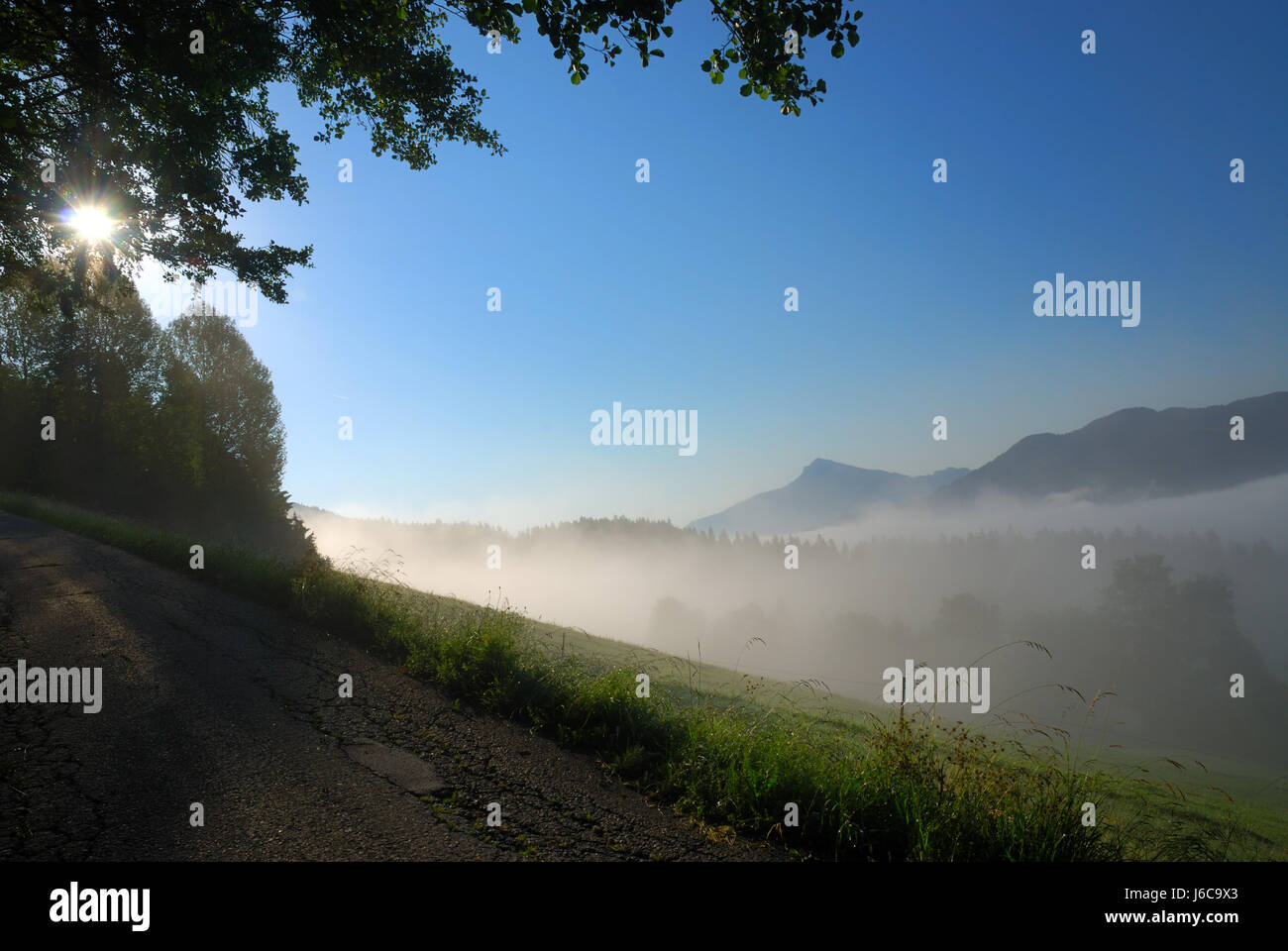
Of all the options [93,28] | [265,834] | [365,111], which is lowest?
[265,834]

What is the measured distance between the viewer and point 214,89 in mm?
9602

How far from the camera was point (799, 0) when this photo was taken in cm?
636

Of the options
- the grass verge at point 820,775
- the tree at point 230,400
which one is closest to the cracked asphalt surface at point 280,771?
the grass verge at point 820,775

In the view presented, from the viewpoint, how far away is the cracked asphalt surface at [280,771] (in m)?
3.61

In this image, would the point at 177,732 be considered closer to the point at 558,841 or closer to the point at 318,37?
the point at 558,841

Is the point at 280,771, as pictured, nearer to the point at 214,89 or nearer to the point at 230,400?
the point at 214,89

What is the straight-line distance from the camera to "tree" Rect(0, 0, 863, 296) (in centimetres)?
683

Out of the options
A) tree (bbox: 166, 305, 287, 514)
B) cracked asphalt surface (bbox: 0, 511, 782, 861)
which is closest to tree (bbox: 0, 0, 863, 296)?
cracked asphalt surface (bbox: 0, 511, 782, 861)

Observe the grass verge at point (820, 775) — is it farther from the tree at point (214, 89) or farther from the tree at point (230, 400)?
the tree at point (230, 400)

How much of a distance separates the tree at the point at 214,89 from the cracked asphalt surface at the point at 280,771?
→ 24.0 ft

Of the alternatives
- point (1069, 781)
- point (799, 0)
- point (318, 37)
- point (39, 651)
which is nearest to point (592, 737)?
point (1069, 781)

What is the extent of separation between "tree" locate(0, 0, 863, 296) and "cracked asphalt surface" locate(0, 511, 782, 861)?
24.0 ft
